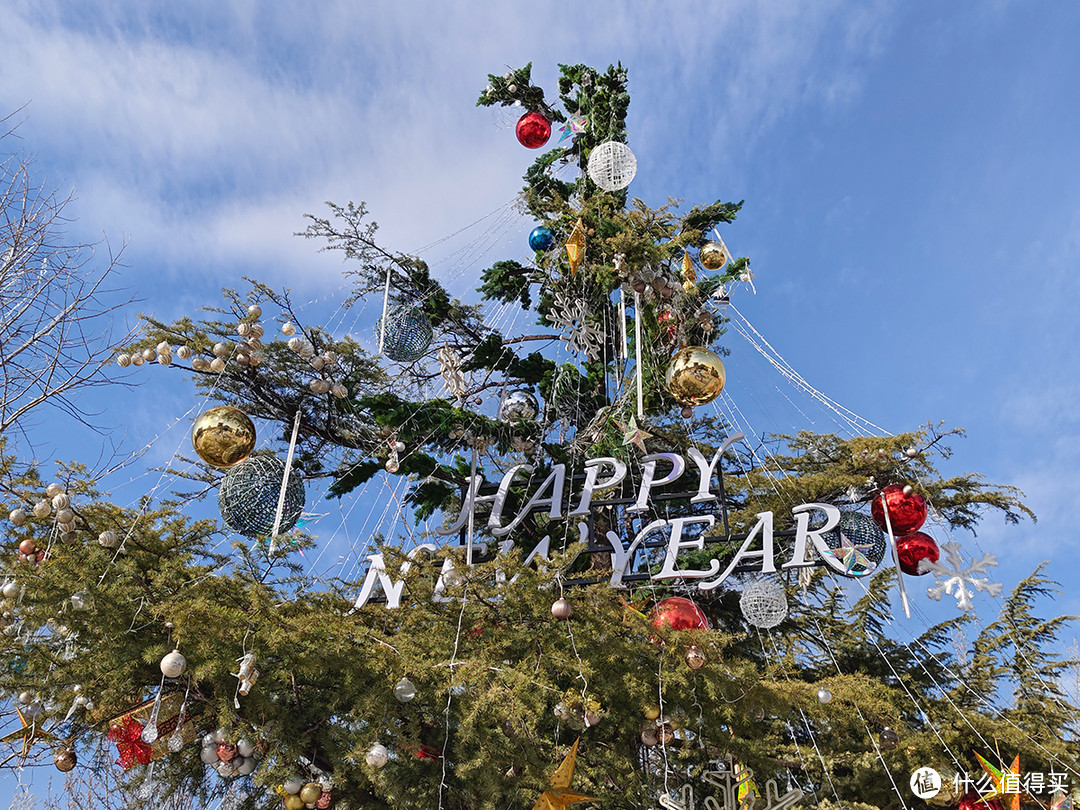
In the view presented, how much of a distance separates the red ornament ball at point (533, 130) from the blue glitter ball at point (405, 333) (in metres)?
2.98

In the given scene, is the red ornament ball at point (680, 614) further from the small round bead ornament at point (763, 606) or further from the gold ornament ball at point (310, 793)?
Result: the gold ornament ball at point (310, 793)

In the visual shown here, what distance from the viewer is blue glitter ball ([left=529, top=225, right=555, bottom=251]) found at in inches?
376

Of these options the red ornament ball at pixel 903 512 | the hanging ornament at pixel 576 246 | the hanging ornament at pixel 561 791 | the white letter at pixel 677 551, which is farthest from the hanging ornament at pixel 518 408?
the hanging ornament at pixel 561 791

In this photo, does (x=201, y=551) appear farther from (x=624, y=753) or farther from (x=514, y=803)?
(x=624, y=753)

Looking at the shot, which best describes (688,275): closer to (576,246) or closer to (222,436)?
(576,246)

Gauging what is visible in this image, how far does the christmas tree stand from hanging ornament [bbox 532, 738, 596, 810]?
20mm

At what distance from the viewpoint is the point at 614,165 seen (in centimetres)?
806

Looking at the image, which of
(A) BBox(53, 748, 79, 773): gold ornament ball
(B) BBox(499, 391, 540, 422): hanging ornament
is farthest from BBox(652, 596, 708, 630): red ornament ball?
(A) BBox(53, 748, 79, 773): gold ornament ball

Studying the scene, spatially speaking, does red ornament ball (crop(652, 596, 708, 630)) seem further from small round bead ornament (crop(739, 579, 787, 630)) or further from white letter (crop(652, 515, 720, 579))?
small round bead ornament (crop(739, 579, 787, 630))

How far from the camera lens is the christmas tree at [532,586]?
4719 millimetres

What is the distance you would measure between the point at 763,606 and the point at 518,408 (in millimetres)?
3284

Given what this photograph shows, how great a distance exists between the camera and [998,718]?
25.0 ft

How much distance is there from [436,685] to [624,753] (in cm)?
160

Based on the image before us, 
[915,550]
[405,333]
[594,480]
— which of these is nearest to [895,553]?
[915,550]
